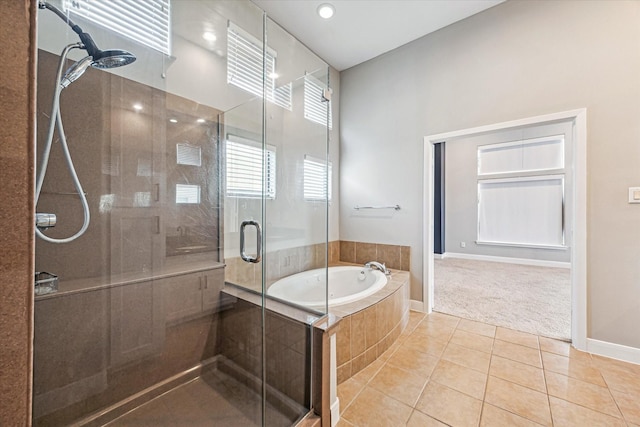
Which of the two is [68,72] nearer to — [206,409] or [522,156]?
[206,409]

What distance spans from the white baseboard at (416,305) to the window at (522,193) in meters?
3.74

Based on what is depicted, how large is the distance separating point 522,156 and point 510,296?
3342 mm

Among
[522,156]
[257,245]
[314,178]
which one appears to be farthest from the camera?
[522,156]

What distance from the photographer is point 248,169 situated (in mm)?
1918

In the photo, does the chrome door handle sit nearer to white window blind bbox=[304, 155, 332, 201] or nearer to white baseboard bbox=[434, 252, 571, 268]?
white window blind bbox=[304, 155, 332, 201]

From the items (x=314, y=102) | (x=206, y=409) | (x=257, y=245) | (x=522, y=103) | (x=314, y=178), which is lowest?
(x=206, y=409)

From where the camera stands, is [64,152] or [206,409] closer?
[64,152]

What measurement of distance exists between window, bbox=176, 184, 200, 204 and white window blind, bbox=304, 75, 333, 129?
3.51 ft

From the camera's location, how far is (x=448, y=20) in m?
2.64

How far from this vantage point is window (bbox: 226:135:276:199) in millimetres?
1907

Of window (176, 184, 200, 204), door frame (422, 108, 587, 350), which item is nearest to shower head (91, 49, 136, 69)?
window (176, 184, 200, 204)

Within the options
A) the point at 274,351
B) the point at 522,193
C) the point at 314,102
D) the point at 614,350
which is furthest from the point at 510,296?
the point at 314,102

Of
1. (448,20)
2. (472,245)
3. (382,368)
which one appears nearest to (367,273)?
(382,368)

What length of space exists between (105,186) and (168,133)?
521 millimetres
